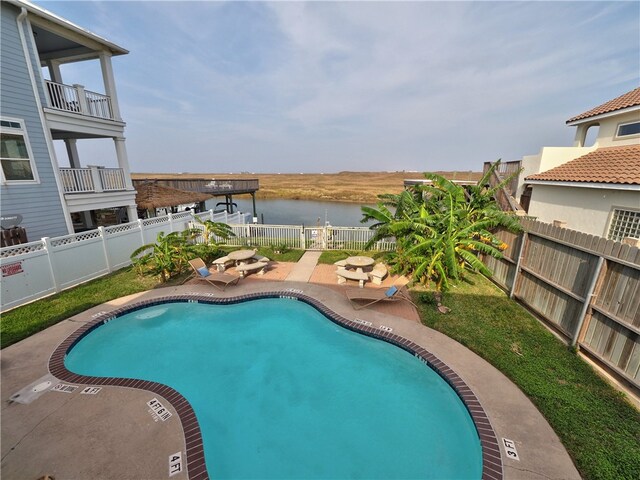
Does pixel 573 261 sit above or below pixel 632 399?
above

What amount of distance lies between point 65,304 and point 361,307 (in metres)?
9.66

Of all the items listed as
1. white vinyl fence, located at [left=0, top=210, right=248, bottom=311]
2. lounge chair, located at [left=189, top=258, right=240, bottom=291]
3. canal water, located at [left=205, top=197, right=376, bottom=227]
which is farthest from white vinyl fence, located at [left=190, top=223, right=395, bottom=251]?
canal water, located at [left=205, top=197, right=376, bottom=227]

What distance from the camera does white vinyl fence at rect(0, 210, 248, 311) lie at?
8.57 m

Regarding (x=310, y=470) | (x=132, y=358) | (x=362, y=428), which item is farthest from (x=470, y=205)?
(x=132, y=358)

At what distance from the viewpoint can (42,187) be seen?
36.7ft

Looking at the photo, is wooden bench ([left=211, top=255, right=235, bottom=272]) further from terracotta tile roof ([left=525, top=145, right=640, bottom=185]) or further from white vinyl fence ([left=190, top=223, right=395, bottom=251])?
terracotta tile roof ([left=525, top=145, right=640, bottom=185])

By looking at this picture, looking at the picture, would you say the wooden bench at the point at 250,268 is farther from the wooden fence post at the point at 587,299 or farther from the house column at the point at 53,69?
the house column at the point at 53,69

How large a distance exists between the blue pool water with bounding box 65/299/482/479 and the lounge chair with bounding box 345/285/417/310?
1163 millimetres

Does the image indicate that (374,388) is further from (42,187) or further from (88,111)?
(88,111)

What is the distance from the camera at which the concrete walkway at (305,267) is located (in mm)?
11477

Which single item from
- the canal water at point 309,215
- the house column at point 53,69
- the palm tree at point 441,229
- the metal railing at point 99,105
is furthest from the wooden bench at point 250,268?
the house column at point 53,69

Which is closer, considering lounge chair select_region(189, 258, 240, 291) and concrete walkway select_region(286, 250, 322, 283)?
lounge chair select_region(189, 258, 240, 291)

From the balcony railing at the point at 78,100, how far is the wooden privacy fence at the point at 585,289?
18.6 meters

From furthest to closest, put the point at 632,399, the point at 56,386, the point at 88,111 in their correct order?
1. the point at 88,111
2. the point at 56,386
3. the point at 632,399
